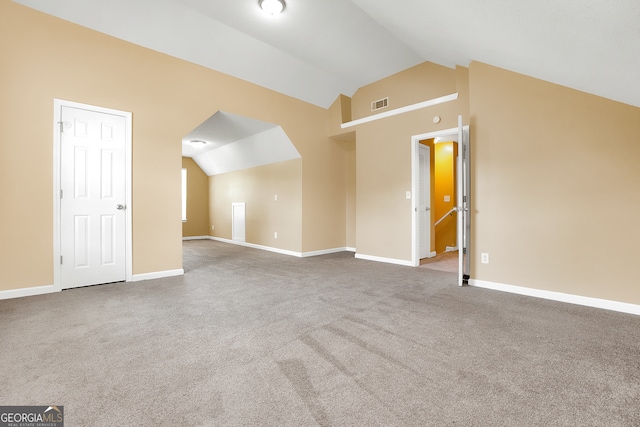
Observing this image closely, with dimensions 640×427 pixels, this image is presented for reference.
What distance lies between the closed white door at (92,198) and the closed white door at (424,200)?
467cm

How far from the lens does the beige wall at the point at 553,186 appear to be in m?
2.71

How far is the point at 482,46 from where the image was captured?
309 centimetres

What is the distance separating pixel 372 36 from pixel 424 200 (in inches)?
115

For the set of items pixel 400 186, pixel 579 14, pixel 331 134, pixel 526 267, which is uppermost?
pixel 331 134

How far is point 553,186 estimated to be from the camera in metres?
3.08

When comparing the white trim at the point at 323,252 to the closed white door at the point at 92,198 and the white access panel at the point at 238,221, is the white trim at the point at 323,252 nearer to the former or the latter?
the white access panel at the point at 238,221

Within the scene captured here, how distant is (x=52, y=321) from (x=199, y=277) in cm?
173

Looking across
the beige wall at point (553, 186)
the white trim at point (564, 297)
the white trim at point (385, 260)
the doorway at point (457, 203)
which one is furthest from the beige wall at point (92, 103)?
the white trim at point (564, 297)

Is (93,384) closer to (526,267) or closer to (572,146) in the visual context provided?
(526,267)

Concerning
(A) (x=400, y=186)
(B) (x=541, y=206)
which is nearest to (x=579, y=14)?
(B) (x=541, y=206)

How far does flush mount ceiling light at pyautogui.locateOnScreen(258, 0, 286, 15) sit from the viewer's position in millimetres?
3363

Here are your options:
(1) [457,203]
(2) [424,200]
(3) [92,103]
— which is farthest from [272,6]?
(2) [424,200]

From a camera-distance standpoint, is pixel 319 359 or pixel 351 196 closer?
pixel 319 359

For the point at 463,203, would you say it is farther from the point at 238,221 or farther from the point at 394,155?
the point at 238,221
